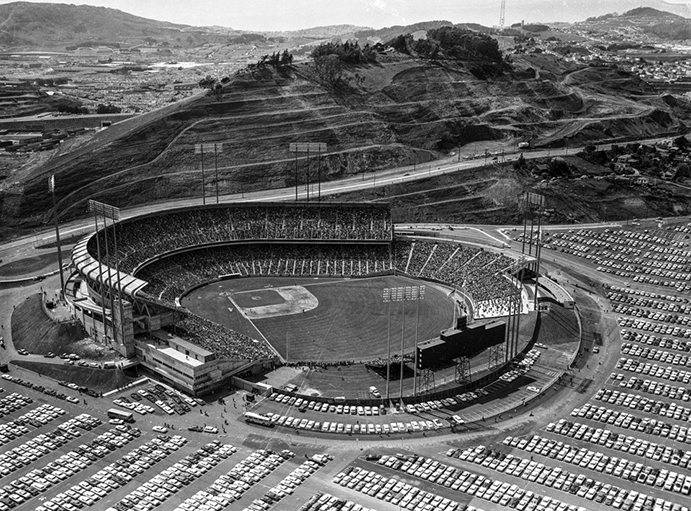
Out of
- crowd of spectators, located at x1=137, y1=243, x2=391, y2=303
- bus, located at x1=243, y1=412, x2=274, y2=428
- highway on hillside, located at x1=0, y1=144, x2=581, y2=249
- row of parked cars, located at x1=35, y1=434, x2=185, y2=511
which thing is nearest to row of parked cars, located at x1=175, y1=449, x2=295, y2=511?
bus, located at x1=243, y1=412, x2=274, y2=428

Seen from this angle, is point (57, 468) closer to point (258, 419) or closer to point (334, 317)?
point (258, 419)

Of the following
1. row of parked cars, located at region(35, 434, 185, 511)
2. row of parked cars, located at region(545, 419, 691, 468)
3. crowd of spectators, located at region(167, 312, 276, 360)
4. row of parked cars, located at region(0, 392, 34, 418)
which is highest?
crowd of spectators, located at region(167, 312, 276, 360)

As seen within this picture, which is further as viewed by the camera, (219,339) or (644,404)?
(219,339)

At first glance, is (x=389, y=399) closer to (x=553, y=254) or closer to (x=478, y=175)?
(x=553, y=254)

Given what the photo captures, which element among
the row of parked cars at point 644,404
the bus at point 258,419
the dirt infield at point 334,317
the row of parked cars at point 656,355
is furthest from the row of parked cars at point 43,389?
the row of parked cars at point 656,355

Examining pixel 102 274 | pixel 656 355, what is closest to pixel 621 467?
pixel 656 355

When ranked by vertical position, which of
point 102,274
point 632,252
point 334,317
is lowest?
point 334,317

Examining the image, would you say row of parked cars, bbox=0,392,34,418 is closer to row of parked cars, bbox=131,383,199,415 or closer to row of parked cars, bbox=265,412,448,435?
row of parked cars, bbox=131,383,199,415
